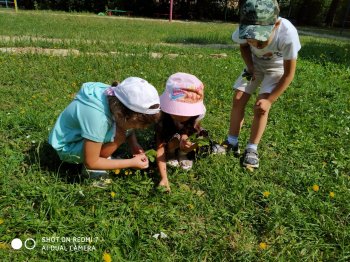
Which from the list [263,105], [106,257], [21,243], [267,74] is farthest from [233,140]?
[21,243]

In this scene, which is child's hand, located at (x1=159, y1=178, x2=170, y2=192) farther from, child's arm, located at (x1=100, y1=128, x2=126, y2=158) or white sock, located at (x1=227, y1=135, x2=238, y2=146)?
white sock, located at (x1=227, y1=135, x2=238, y2=146)

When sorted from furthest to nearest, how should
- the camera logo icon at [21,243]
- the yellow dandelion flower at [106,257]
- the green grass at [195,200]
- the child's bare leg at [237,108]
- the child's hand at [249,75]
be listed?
the child's bare leg at [237,108] → the child's hand at [249,75] → the green grass at [195,200] → the camera logo icon at [21,243] → the yellow dandelion flower at [106,257]

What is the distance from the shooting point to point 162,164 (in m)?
2.52

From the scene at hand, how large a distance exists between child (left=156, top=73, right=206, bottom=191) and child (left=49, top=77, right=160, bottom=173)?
0.85 feet

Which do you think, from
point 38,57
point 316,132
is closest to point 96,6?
point 38,57

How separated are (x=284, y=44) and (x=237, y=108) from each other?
2.36 feet

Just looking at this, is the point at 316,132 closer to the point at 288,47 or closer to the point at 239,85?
the point at 239,85

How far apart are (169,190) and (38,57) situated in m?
4.15

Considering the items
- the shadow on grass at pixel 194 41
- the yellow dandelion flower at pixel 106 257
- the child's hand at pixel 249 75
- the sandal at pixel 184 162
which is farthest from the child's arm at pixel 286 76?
the shadow on grass at pixel 194 41

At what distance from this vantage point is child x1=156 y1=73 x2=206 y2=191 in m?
2.40

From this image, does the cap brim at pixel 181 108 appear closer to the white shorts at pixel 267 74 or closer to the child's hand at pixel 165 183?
the child's hand at pixel 165 183

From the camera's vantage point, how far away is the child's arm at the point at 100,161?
Result: 2.14m

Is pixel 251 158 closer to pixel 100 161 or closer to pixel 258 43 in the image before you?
pixel 258 43

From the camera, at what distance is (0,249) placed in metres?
1.81
